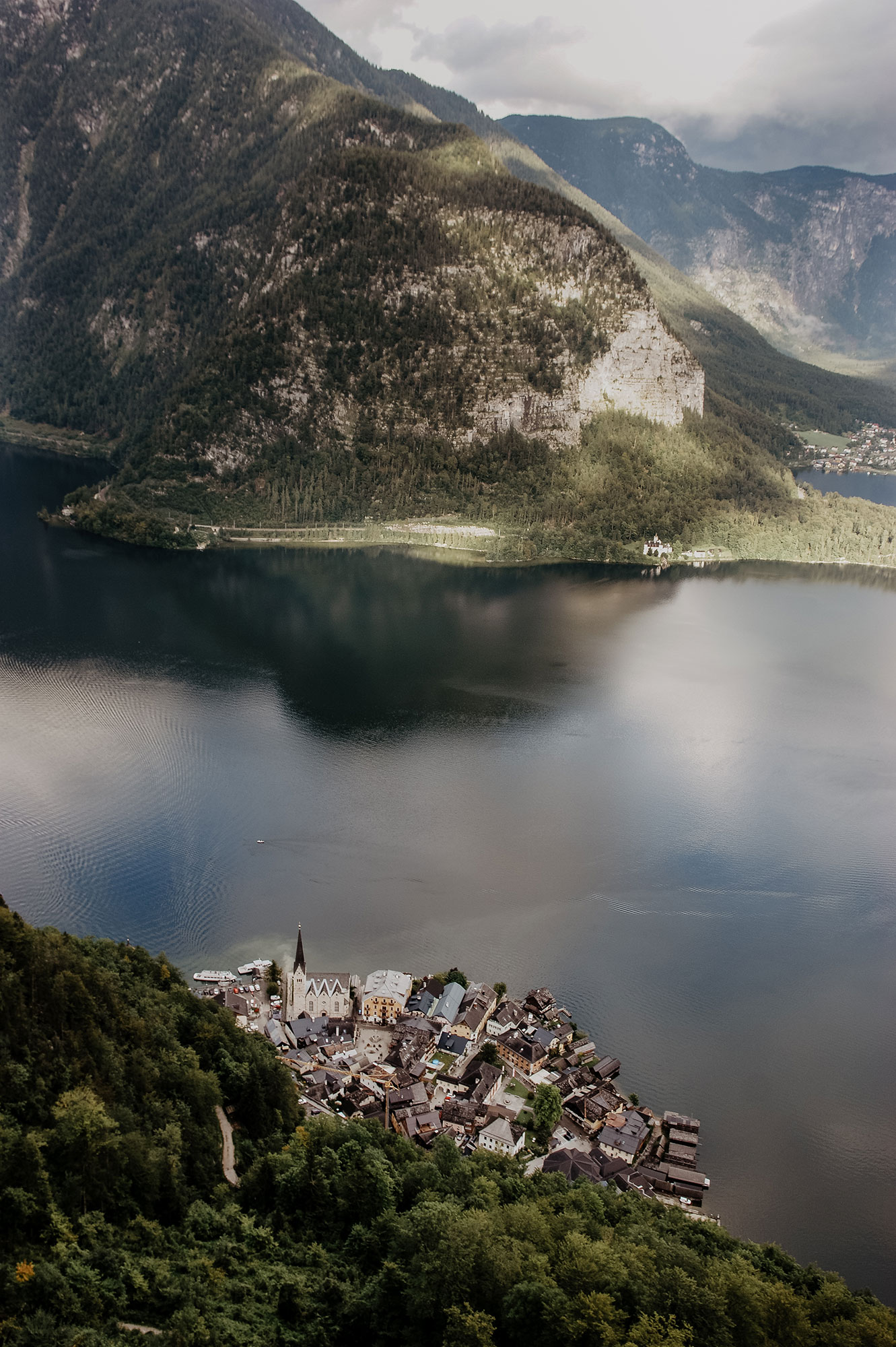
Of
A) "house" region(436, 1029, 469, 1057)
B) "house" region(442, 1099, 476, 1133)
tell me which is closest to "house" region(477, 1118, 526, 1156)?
"house" region(442, 1099, 476, 1133)

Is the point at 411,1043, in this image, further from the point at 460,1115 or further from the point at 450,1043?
the point at 460,1115

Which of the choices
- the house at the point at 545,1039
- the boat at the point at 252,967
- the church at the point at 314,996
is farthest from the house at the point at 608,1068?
the boat at the point at 252,967

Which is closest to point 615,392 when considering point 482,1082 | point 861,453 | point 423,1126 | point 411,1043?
point 861,453

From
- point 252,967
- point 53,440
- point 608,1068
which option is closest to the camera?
point 608,1068

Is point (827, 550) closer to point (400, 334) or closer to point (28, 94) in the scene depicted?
point (400, 334)

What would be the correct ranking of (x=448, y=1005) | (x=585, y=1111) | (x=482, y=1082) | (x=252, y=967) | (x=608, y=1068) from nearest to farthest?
(x=585, y=1111)
(x=482, y=1082)
(x=608, y=1068)
(x=448, y=1005)
(x=252, y=967)

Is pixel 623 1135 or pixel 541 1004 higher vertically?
pixel 541 1004

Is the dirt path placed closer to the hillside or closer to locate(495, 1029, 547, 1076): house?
the hillside
